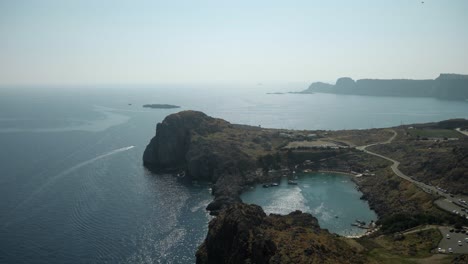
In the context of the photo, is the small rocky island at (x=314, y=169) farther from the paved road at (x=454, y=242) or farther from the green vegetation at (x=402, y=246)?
the paved road at (x=454, y=242)

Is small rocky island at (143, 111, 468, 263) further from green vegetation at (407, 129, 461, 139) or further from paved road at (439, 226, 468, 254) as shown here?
paved road at (439, 226, 468, 254)

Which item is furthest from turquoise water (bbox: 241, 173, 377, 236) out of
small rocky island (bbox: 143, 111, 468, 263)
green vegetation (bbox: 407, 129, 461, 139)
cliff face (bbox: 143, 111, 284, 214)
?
green vegetation (bbox: 407, 129, 461, 139)

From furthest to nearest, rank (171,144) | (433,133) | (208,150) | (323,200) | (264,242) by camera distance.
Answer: (433,133) < (171,144) < (208,150) < (323,200) < (264,242)

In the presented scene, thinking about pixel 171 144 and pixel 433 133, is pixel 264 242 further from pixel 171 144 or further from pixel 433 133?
pixel 433 133

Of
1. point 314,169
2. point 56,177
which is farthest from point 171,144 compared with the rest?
point 314,169

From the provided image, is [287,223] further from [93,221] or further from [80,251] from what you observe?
[93,221]

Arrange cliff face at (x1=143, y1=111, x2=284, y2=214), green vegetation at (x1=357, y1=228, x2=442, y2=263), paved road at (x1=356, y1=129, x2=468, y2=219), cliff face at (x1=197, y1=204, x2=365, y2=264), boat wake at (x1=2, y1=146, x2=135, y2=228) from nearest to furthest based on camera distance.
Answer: cliff face at (x1=197, y1=204, x2=365, y2=264) < green vegetation at (x1=357, y1=228, x2=442, y2=263) < paved road at (x1=356, y1=129, x2=468, y2=219) < boat wake at (x1=2, y1=146, x2=135, y2=228) < cliff face at (x1=143, y1=111, x2=284, y2=214)
